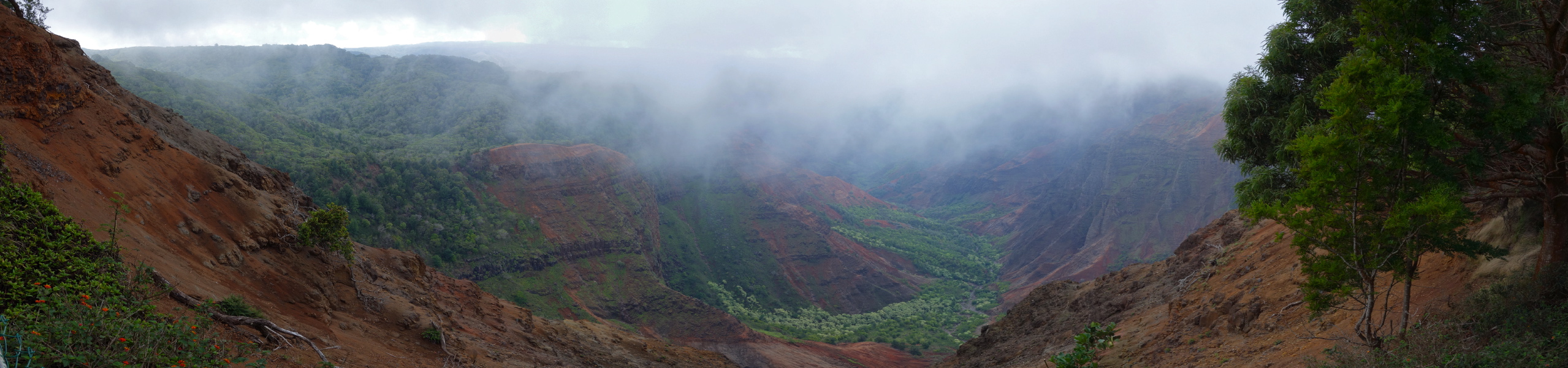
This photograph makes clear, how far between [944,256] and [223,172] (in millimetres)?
86048

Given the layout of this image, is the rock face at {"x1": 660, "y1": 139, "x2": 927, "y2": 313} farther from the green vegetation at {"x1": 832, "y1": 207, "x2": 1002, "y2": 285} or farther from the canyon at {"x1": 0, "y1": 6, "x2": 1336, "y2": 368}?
the green vegetation at {"x1": 832, "y1": 207, "x2": 1002, "y2": 285}

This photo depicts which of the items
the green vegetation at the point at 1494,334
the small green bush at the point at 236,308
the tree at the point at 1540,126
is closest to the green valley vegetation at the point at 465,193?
the small green bush at the point at 236,308

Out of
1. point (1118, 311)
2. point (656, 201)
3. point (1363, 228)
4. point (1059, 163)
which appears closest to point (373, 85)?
point (656, 201)

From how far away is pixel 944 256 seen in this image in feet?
308

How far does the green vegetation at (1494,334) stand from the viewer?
26.9ft

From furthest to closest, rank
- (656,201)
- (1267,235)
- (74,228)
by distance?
1. (656,201)
2. (1267,235)
3. (74,228)

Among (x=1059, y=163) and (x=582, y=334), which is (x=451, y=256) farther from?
(x=1059, y=163)

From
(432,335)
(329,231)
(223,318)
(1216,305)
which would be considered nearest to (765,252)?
(432,335)

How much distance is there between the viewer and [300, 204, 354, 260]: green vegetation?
57.5ft

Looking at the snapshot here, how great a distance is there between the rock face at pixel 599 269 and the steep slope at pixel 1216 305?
→ 59.6 feet

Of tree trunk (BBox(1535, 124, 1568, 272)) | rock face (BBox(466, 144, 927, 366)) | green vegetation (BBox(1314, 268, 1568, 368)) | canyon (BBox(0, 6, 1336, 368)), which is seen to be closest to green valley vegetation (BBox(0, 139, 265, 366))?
canyon (BBox(0, 6, 1336, 368))

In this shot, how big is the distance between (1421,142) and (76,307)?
17.4 m

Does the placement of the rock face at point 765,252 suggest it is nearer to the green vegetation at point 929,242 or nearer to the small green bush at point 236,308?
the green vegetation at point 929,242

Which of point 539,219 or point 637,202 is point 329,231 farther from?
point 637,202
